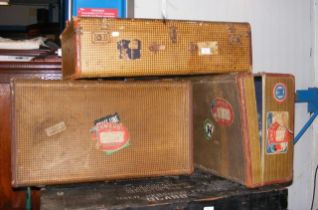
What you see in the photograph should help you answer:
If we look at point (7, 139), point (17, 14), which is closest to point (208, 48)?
point (7, 139)

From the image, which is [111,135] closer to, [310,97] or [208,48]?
[208,48]

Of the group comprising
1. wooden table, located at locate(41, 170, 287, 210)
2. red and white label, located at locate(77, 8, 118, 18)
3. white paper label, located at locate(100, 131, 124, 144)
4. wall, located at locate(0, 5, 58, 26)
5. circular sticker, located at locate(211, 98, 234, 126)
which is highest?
wall, located at locate(0, 5, 58, 26)

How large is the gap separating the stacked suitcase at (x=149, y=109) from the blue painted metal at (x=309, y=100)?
2.78 ft

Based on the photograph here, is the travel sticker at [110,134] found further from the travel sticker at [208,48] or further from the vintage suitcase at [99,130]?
the travel sticker at [208,48]

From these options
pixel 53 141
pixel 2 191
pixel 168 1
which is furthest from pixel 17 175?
pixel 168 1

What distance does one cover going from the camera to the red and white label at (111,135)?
103 centimetres

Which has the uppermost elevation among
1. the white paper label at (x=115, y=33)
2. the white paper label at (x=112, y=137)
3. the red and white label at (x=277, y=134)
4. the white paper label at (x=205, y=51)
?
the white paper label at (x=115, y=33)

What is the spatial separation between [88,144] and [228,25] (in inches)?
20.6

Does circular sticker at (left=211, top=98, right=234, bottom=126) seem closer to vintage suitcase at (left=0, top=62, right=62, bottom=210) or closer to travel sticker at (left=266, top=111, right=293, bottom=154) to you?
travel sticker at (left=266, top=111, right=293, bottom=154)

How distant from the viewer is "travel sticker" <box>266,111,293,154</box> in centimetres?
94

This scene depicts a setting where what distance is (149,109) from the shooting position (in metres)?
1.09

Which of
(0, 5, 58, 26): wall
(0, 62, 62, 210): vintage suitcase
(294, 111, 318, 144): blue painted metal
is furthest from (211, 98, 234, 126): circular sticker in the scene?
(0, 5, 58, 26): wall

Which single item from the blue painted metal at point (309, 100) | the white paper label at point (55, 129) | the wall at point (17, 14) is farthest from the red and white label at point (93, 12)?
the wall at point (17, 14)

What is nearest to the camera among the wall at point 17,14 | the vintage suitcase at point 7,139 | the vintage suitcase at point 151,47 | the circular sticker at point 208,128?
→ the vintage suitcase at point 151,47
